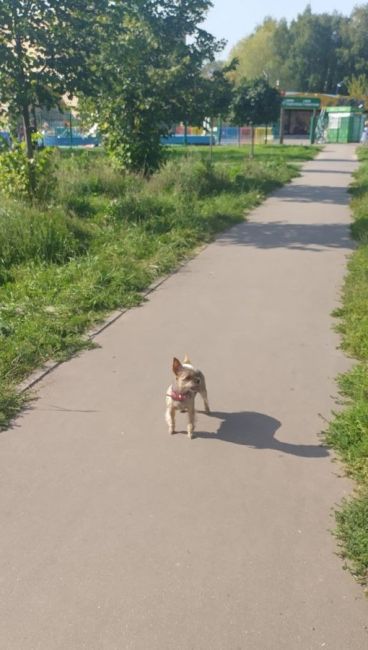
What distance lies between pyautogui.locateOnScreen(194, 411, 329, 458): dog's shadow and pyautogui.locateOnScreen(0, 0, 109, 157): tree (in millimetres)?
7516

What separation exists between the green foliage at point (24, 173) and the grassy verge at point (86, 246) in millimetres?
337

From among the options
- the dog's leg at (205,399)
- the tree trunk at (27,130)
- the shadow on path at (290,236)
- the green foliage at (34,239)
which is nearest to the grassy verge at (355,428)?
the dog's leg at (205,399)

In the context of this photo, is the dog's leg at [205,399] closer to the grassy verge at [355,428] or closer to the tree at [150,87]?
the grassy verge at [355,428]

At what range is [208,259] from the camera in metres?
8.70

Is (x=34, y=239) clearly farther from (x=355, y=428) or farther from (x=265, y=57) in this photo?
(x=265, y=57)

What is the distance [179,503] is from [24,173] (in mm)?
7813

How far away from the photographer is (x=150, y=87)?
13.6m

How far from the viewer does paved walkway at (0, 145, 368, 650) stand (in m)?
2.38

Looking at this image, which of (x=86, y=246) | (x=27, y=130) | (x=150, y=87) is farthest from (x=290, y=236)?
(x=150, y=87)

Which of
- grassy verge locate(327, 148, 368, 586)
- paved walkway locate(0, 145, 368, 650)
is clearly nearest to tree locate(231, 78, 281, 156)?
grassy verge locate(327, 148, 368, 586)

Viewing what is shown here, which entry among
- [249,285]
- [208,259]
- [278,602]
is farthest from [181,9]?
[278,602]

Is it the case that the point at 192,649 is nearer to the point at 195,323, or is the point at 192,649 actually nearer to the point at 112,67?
the point at 195,323

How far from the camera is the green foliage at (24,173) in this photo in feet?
31.1

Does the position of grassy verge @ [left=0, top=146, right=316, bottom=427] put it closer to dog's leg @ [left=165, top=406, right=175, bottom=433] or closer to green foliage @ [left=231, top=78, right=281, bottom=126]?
dog's leg @ [left=165, top=406, right=175, bottom=433]
